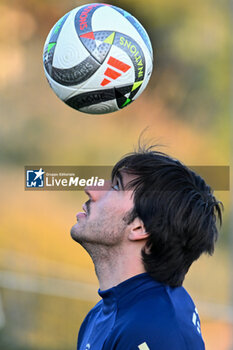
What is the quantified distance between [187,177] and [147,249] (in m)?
0.32

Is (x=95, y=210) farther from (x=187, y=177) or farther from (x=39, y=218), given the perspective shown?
(x=39, y=218)

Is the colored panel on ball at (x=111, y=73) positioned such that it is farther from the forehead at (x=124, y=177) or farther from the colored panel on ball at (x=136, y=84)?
the forehead at (x=124, y=177)

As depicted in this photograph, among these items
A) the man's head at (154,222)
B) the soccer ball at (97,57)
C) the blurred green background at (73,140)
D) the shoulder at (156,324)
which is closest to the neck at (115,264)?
the man's head at (154,222)

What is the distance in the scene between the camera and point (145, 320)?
71.2 inches

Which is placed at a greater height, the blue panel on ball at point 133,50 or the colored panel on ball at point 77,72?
the blue panel on ball at point 133,50

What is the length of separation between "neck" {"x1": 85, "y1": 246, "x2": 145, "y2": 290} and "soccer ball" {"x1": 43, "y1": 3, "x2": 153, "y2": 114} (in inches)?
27.8

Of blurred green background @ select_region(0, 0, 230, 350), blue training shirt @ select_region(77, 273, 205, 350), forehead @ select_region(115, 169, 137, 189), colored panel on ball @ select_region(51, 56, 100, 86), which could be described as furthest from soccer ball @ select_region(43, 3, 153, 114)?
blurred green background @ select_region(0, 0, 230, 350)

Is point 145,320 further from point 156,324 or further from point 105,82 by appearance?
point 105,82

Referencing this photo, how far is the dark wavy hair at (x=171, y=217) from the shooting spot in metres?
2.04

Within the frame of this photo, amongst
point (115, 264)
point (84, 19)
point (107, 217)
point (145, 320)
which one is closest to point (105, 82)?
point (84, 19)

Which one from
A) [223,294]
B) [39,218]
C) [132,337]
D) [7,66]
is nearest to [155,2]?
[7,66]

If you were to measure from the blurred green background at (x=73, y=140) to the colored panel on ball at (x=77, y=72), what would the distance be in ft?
14.5

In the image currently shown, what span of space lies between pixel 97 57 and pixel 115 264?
87 cm

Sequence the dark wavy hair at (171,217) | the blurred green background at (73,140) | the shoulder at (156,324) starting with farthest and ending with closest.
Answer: the blurred green background at (73,140) < the dark wavy hair at (171,217) < the shoulder at (156,324)
